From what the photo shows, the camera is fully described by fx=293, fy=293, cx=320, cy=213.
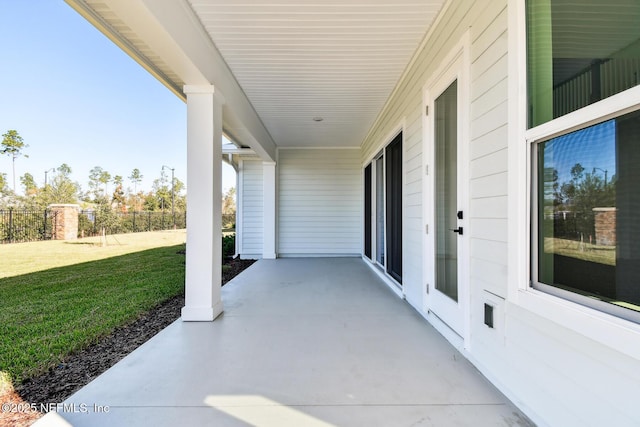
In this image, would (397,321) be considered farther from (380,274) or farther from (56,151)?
(56,151)

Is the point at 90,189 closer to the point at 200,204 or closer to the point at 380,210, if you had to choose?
the point at 380,210

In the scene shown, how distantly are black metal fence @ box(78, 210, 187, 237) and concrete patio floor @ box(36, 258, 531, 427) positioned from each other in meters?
9.33

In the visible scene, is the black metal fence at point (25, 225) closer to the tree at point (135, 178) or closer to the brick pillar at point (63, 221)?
the brick pillar at point (63, 221)

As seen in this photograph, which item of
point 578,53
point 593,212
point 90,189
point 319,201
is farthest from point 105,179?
point 593,212

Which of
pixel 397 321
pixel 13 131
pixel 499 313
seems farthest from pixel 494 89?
pixel 13 131

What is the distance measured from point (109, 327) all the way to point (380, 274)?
13.3 ft

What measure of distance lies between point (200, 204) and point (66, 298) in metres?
2.63

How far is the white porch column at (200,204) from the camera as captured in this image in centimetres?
315

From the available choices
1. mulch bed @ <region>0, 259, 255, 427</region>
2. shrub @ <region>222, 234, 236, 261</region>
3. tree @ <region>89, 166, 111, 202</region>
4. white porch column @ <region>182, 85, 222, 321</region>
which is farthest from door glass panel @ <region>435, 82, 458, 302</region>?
tree @ <region>89, 166, 111, 202</region>

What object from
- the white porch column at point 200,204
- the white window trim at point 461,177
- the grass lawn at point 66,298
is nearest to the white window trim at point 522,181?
the white window trim at point 461,177

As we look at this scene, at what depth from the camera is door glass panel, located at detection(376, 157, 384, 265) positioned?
5758 millimetres

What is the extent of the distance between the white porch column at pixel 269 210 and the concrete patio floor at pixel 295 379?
414cm

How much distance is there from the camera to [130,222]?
15320 millimetres

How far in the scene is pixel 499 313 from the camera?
1829 mm
